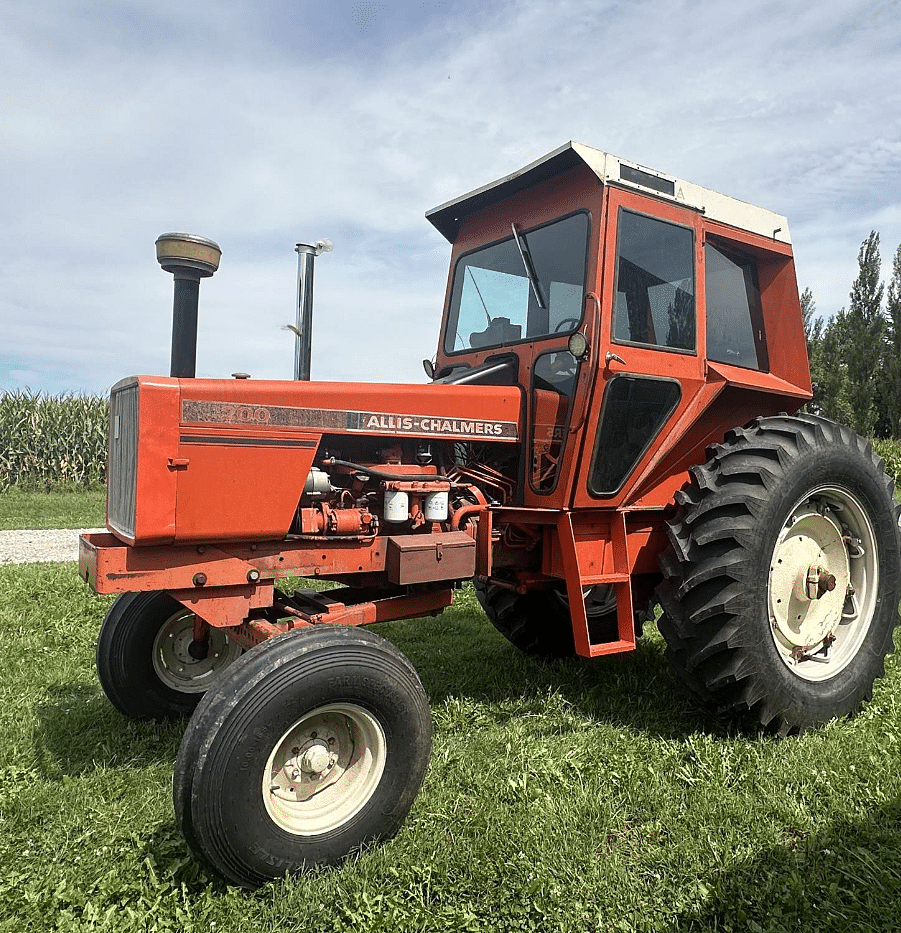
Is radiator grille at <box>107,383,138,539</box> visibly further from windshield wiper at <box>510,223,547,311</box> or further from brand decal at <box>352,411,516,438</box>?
windshield wiper at <box>510,223,547,311</box>

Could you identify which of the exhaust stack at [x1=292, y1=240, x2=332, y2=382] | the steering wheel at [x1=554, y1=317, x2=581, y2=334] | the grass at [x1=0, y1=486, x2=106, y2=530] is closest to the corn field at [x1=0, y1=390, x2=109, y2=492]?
the grass at [x1=0, y1=486, x2=106, y2=530]

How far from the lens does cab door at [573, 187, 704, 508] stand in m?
3.70

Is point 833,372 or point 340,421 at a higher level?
point 833,372

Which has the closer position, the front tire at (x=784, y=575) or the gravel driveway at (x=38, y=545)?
the front tire at (x=784, y=575)

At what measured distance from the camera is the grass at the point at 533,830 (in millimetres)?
2379

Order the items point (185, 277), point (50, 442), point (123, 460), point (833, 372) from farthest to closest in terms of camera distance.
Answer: point (833, 372)
point (50, 442)
point (185, 277)
point (123, 460)

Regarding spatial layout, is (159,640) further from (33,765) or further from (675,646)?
(675,646)

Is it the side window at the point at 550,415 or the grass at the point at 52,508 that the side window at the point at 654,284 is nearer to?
the side window at the point at 550,415

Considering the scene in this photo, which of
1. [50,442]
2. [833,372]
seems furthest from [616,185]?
[833,372]

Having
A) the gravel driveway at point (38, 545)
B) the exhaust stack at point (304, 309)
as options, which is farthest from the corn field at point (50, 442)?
the exhaust stack at point (304, 309)

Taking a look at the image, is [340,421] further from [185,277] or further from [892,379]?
[892,379]

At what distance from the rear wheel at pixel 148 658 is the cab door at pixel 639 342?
2179 millimetres

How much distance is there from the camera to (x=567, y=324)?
3807 mm

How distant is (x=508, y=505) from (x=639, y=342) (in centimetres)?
106
